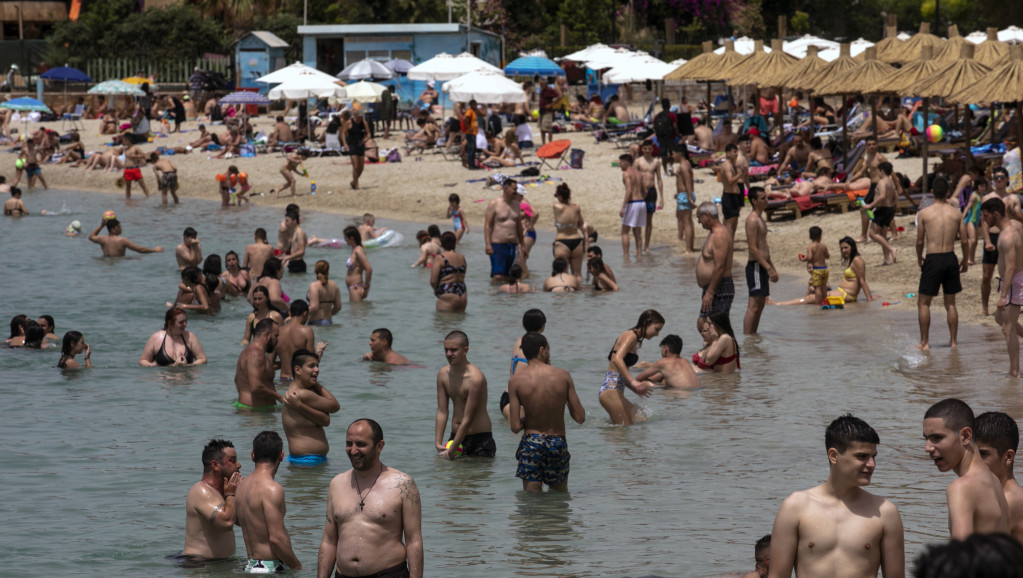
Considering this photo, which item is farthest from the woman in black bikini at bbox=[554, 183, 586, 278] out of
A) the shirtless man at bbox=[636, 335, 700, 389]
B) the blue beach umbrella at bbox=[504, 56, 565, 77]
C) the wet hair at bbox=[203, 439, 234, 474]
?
the blue beach umbrella at bbox=[504, 56, 565, 77]

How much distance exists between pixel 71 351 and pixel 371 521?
344 inches

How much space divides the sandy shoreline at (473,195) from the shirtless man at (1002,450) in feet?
28.9

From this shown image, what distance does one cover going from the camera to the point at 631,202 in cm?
1872

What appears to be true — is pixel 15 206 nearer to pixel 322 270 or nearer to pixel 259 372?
pixel 322 270

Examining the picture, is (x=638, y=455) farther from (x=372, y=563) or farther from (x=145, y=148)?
(x=145, y=148)

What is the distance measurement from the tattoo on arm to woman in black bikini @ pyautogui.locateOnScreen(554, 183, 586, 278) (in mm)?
11256

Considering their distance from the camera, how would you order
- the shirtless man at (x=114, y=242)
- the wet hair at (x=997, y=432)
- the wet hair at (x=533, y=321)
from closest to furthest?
the wet hair at (x=997, y=432), the wet hair at (x=533, y=321), the shirtless man at (x=114, y=242)

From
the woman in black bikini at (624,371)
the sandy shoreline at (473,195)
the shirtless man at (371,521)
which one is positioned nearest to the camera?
the shirtless man at (371,521)

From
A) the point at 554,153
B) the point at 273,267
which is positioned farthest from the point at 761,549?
the point at 554,153

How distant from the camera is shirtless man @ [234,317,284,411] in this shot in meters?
9.96

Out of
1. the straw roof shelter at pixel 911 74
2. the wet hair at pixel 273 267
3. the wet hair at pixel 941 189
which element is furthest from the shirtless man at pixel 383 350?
the straw roof shelter at pixel 911 74

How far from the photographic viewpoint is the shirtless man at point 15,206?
2675 centimetres

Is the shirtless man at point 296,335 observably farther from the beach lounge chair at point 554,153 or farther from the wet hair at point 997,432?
the beach lounge chair at point 554,153

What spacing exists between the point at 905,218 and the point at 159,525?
14.7 meters
